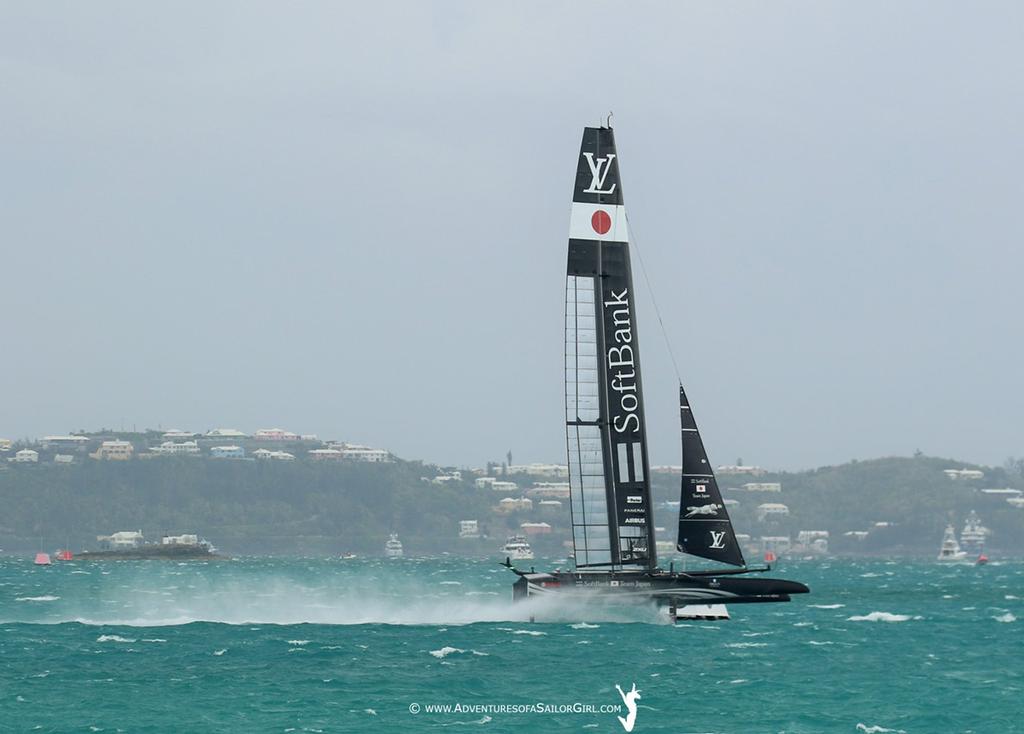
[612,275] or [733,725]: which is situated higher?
[612,275]

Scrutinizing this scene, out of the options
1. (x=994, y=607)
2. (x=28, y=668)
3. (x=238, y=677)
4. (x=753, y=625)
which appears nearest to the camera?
(x=238, y=677)

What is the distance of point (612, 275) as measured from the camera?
51.0 m

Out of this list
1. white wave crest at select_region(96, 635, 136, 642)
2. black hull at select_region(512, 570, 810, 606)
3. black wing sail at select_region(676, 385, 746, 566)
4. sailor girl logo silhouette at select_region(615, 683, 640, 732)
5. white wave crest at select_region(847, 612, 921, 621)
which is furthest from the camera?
white wave crest at select_region(847, 612, 921, 621)

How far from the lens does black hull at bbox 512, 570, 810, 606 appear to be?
158 feet

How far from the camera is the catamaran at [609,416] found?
50562 mm

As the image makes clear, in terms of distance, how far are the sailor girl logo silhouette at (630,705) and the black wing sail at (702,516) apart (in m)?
12.2

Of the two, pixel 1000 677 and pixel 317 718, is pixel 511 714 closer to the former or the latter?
pixel 317 718

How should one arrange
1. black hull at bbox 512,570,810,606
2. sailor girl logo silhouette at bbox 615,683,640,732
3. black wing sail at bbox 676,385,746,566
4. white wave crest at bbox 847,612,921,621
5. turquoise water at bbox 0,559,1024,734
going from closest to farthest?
sailor girl logo silhouette at bbox 615,683,640,732
turquoise water at bbox 0,559,1024,734
black hull at bbox 512,570,810,606
black wing sail at bbox 676,385,746,566
white wave crest at bbox 847,612,921,621

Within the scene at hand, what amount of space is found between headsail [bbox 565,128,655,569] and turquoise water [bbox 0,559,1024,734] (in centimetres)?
301

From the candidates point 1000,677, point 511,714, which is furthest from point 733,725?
point 1000,677

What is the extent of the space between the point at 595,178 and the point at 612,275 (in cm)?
310

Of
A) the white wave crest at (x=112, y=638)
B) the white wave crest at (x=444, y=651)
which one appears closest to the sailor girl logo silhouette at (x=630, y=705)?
the white wave crest at (x=444, y=651)

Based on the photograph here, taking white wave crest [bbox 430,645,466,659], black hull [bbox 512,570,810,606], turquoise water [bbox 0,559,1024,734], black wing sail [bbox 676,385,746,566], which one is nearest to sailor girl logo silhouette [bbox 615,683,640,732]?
turquoise water [bbox 0,559,1024,734]

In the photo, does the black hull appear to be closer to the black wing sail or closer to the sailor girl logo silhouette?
the black wing sail
